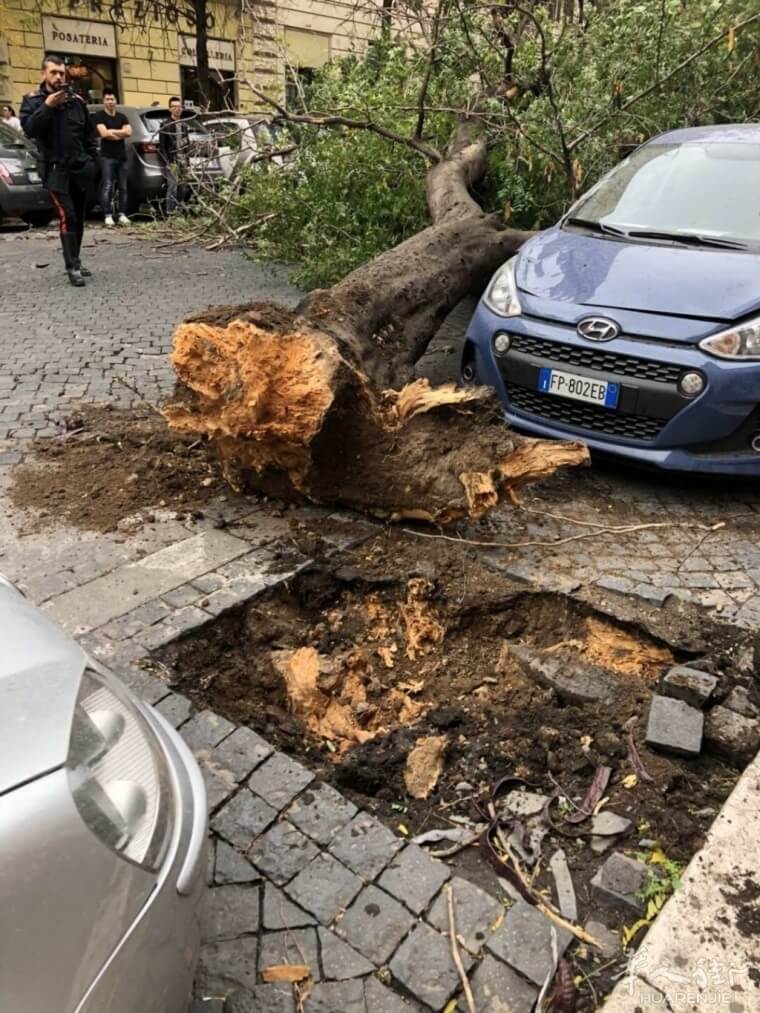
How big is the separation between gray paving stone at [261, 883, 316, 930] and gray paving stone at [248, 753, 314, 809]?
30 cm

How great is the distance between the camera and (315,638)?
11.6ft

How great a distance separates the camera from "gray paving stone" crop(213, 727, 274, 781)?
8.83 feet

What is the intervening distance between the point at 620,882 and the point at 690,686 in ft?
2.95

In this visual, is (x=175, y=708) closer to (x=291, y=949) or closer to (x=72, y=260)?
(x=291, y=949)

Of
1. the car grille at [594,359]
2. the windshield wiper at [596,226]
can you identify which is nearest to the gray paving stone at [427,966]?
the car grille at [594,359]

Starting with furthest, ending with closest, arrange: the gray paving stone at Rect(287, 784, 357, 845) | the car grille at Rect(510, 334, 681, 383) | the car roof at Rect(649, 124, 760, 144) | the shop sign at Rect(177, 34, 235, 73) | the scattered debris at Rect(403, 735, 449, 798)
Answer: the shop sign at Rect(177, 34, 235, 73) → the car roof at Rect(649, 124, 760, 144) → the car grille at Rect(510, 334, 681, 383) → the scattered debris at Rect(403, 735, 449, 798) → the gray paving stone at Rect(287, 784, 357, 845)

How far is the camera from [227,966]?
2.12 meters

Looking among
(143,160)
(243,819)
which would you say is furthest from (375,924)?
(143,160)

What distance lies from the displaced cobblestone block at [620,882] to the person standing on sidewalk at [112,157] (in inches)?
570

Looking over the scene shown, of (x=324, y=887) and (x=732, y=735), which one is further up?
(x=732, y=735)

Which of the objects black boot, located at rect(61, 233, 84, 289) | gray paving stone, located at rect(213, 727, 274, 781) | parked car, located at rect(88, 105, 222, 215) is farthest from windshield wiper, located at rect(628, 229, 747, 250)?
parked car, located at rect(88, 105, 222, 215)

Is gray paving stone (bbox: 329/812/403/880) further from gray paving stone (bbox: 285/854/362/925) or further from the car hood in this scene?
the car hood

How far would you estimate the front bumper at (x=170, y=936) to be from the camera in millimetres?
1427

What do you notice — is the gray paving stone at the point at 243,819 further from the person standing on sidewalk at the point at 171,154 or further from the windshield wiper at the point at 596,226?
the person standing on sidewalk at the point at 171,154
